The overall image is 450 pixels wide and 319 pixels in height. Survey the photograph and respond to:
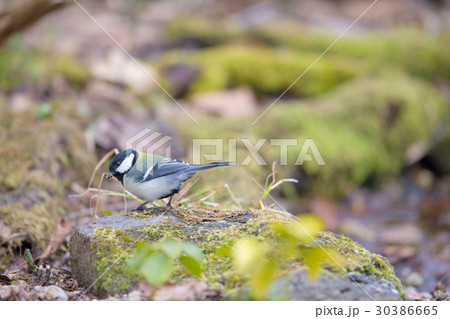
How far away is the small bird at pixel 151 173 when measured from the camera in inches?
108

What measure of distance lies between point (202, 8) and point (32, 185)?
288 inches

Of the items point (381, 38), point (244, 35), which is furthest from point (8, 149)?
point (381, 38)

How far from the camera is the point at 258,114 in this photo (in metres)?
5.44

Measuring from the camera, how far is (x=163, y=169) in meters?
2.80

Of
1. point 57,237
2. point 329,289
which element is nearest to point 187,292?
point 329,289

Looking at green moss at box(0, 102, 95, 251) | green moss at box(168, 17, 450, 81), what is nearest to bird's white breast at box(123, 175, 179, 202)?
green moss at box(0, 102, 95, 251)

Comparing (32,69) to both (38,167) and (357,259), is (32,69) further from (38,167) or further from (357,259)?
(357,259)

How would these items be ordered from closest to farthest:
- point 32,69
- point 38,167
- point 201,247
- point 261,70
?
point 201,247, point 38,167, point 32,69, point 261,70

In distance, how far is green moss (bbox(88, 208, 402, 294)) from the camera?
1.99 metres

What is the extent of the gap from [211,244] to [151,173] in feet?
2.44

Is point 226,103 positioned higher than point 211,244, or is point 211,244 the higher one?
point 211,244

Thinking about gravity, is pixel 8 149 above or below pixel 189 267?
below

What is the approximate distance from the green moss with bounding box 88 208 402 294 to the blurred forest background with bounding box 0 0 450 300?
2.28 feet
